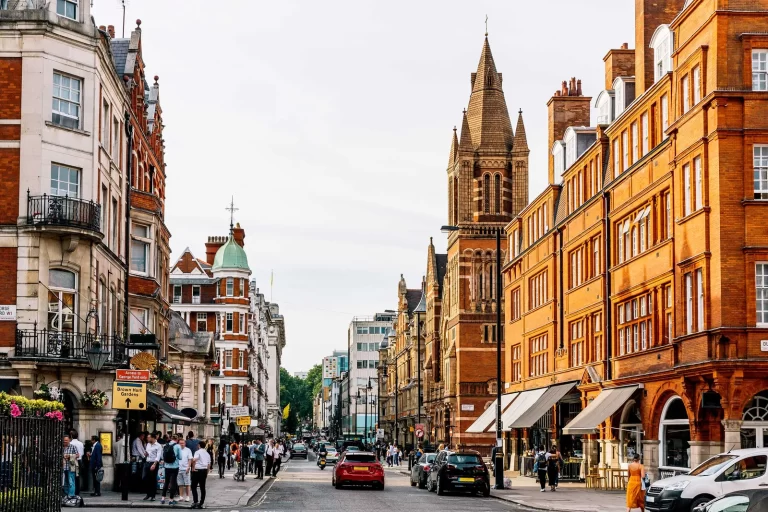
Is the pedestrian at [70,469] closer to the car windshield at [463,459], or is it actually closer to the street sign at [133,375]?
the street sign at [133,375]

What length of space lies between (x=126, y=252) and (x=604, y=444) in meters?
18.9

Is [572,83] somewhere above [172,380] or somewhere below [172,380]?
above

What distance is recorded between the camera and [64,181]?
36.0 metres

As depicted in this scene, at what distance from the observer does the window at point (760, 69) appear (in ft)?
108

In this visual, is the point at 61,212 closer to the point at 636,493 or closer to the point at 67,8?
the point at 67,8

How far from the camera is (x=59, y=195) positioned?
117ft

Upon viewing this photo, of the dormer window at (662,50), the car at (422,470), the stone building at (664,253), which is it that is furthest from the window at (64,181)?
the dormer window at (662,50)

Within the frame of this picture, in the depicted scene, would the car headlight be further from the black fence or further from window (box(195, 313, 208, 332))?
window (box(195, 313, 208, 332))

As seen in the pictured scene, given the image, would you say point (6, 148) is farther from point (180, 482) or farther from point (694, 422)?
point (694, 422)

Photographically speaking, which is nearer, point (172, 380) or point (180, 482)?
point (180, 482)

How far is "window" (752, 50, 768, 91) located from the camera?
33.0 meters

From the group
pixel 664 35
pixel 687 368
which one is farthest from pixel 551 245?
pixel 687 368

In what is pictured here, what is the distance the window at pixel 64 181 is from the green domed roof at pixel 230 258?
196ft

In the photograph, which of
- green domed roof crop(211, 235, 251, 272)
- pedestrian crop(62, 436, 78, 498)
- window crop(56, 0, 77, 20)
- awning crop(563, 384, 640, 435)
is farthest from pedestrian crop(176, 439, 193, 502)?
green domed roof crop(211, 235, 251, 272)
